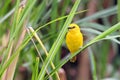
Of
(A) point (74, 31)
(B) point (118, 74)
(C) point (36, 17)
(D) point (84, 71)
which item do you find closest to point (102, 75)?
(D) point (84, 71)

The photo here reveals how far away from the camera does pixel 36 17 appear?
942 millimetres

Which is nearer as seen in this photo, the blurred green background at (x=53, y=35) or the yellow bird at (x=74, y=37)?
the blurred green background at (x=53, y=35)

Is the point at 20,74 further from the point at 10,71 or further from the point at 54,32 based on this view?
the point at 10,71

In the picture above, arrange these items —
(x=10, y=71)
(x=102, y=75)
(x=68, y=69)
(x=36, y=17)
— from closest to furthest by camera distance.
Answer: (x=10, y=71)
(x=36, y=17)
(x=102, y=75)
(x=68, y=69)

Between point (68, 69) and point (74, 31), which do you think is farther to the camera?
point (68, 69)

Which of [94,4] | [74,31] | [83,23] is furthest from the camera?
[94,4]

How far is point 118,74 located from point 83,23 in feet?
2.73

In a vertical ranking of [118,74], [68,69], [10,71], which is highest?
[68,69]

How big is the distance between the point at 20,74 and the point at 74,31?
1.00 meters

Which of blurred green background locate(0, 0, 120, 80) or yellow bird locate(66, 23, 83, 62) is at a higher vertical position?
blurred green background locate(0, 0, 120, 80)

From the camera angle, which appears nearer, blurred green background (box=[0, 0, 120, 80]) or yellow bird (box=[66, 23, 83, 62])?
blurred green background (box=[0, 0, 120, 80])

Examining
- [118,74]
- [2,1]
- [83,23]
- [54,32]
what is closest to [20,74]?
[118,74]

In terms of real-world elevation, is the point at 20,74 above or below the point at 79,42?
above

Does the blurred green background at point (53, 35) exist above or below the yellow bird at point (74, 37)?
above
